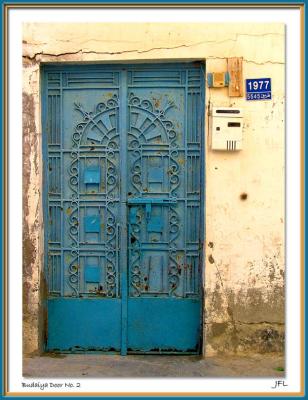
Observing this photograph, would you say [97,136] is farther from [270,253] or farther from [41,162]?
[270,253]

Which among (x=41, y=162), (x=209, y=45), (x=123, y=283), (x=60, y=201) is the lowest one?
(x=123, y=283)

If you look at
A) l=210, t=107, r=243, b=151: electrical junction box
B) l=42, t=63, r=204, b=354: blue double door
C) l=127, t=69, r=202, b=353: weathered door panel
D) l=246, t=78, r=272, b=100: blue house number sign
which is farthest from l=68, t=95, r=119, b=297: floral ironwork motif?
l=246, t=78, r=272, b=100: blue house number sign

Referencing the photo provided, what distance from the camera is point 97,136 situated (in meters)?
5.21

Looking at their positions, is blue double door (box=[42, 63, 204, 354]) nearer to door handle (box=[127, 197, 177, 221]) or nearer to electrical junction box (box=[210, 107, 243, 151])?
door handle (box=[127, 197, 177, 221])

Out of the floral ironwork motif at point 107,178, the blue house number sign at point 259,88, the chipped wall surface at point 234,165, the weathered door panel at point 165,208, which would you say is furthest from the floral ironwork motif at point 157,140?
the blue house number sign at point 259,88

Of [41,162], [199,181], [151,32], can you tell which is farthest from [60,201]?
[151,32]

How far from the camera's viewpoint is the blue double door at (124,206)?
17.0ft

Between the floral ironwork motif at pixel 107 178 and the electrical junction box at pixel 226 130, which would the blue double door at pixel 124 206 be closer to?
the floral ironwork motif at pixel 107 178

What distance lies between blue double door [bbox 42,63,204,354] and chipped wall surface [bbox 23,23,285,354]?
0.17m

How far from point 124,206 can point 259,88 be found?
1.50m

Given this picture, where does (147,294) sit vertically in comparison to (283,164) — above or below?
below

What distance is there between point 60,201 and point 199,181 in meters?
1.22

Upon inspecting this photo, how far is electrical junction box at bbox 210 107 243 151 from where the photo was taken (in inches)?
195

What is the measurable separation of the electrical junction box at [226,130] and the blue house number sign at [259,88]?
235 mm
